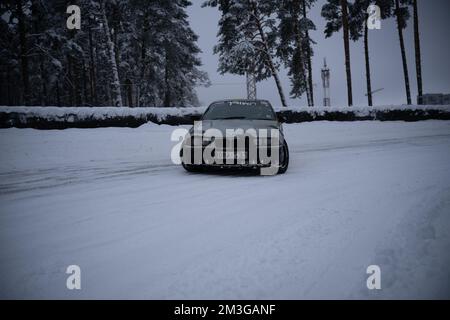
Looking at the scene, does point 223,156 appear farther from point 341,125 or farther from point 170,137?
point 341,125

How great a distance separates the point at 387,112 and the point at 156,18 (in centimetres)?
1725

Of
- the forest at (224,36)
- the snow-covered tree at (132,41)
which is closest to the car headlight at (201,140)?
the snow-covered tree at (132,41)

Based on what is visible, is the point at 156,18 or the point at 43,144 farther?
the point at 156,18

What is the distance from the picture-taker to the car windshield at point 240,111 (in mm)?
6203

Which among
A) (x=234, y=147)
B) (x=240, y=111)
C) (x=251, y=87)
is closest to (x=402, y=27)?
(x=251, y=87)

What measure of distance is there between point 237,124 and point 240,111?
1.02m

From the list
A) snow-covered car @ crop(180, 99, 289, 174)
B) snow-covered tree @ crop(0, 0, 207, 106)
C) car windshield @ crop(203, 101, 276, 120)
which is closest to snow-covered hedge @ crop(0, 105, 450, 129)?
car windshield @ crop(203, 101, 276, 120)

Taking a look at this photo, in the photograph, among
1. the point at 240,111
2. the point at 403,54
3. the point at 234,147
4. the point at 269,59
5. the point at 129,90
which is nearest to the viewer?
the point at 234,147

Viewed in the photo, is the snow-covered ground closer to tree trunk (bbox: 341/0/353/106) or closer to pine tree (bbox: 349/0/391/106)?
tree trunk (bbox: 341/0/353/106)

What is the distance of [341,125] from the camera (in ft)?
52.4

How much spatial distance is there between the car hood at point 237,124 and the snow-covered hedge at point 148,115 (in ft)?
1.81

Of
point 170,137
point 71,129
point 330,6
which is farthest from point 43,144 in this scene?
point 330,6

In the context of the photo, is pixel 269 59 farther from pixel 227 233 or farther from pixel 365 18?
pixel 227 233

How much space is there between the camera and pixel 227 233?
106 inches
